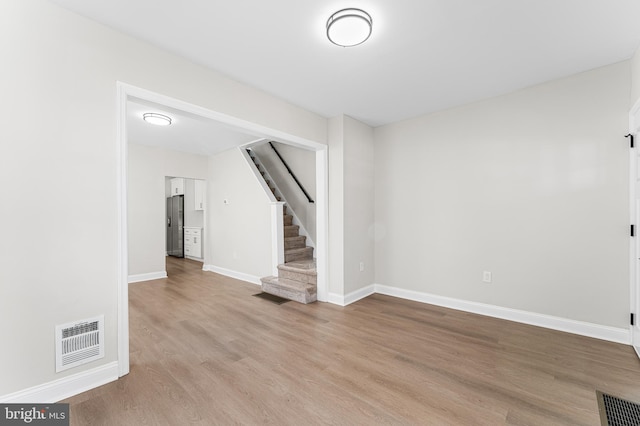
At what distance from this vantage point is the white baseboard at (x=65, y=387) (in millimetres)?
1645

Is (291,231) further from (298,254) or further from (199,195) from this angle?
(199,195)

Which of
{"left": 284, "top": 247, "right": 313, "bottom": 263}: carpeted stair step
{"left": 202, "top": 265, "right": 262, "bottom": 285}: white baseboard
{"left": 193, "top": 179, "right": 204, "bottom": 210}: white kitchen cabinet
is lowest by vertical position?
{"left": 202, "top": 265, "right": 262, "bottom": 285}: white baseboard

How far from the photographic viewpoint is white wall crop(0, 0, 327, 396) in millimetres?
1637

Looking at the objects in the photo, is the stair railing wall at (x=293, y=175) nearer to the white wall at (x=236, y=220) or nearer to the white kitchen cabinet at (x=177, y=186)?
the white wall at (x=236, y=220)

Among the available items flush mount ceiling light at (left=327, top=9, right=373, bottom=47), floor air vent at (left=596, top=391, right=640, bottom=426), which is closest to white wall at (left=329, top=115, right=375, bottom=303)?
flush mount ceiling light at (left=327, top=9, right=373, bottom=47)

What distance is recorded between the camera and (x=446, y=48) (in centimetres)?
229

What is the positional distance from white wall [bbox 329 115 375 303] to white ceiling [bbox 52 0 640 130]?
2.77 ft

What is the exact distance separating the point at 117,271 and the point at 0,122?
113 cm

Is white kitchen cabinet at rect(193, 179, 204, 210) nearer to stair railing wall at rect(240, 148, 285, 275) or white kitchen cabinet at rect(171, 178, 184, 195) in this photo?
white kitchen cabinet at rect(171, 178, 184, 195)

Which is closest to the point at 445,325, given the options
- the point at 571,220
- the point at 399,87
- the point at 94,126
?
the point at 571,220

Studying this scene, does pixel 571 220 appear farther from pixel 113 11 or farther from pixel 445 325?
pixel 113 11

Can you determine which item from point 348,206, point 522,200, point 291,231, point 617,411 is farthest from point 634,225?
point 291,231

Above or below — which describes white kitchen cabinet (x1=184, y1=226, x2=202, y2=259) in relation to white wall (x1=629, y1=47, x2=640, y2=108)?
below

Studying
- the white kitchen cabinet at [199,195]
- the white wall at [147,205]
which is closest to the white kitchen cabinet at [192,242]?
the white kitchen cabinet at [199,195]
